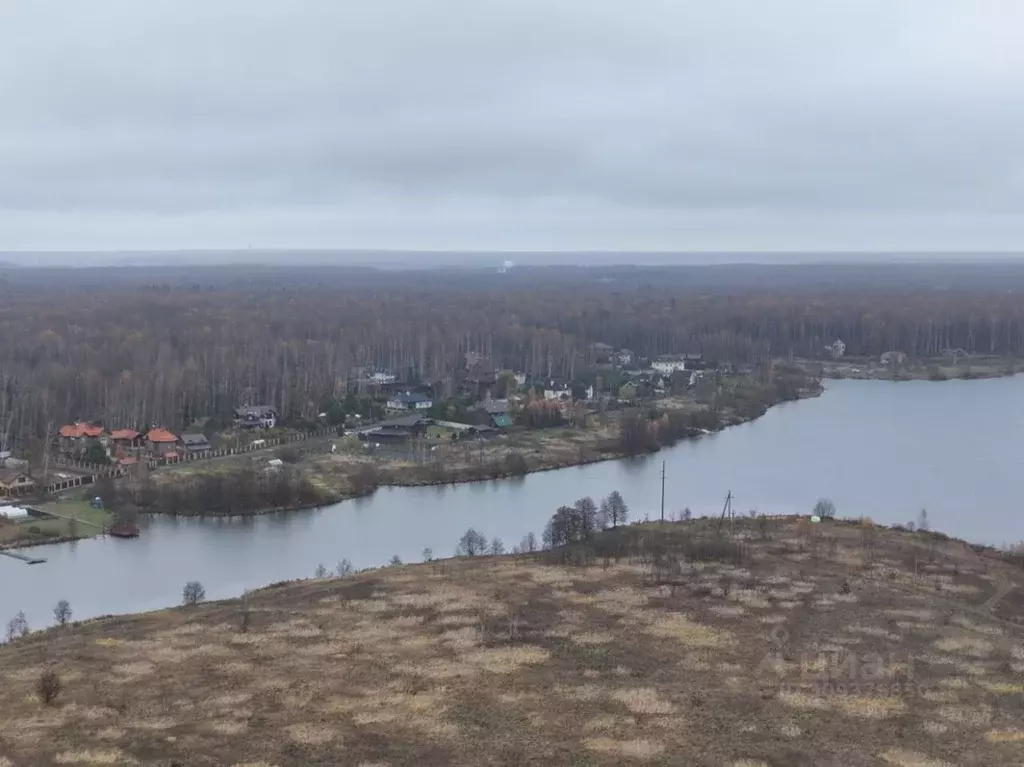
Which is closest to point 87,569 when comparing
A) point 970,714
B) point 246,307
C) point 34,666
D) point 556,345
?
point 34,666

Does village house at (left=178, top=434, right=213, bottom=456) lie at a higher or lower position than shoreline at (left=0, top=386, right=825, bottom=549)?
higher

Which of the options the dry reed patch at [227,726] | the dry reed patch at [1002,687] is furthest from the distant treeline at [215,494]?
the dry reed patch at [1002,687]

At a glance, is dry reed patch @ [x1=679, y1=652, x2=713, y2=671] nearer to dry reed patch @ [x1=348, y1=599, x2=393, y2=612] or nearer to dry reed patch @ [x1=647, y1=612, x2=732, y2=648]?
dry reed patch @ [x1=647, y1=612, x2=732, y2=648]

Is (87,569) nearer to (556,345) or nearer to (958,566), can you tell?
(958,566)

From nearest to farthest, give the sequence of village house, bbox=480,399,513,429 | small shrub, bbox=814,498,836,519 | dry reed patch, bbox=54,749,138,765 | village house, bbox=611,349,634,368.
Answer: dry reed patch, bbox=54,749,138,765 < small shrub, bbox=814,498,836,519 < village house, bbox=480,399,513,429 < village house, bbox=611,349,634,368

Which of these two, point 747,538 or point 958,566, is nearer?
point 958,566

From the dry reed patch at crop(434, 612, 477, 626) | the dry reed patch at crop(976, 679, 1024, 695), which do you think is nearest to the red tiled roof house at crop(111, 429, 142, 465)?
the dry reed patch at crop(434, 612, 477, 626)

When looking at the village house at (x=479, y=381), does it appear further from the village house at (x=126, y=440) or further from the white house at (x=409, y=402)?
the village house at (x=126, y=440)
